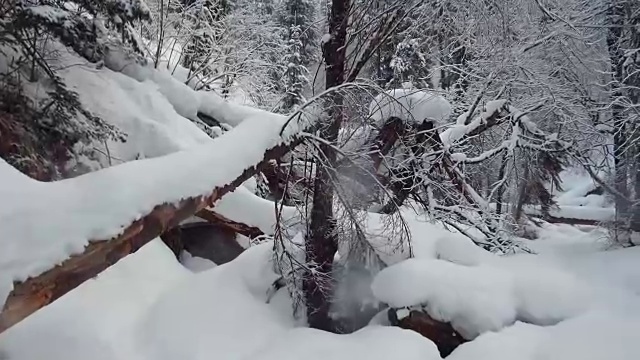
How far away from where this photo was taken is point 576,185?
21859 millimetres

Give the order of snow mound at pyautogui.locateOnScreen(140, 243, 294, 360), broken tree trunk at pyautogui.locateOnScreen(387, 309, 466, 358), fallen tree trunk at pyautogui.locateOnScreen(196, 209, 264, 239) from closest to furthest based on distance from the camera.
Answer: snow mound at pyautogui.locateOnScreen(140, 243, 294, 360) → broken tree trunk at pyautogui.locateOnScreen(387, 309, 466, 358) → fallen tree trunk at pyautogui.locateOnScreen(196, 209, 264, 239)

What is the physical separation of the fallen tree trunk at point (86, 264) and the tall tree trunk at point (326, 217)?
1465mm

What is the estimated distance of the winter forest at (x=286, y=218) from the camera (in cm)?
319

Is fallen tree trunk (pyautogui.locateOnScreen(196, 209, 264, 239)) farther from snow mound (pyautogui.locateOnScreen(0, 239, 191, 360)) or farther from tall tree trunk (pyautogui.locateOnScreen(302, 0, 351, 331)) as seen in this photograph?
tall tree trunk (pyautogui.locateOnScreen(302, 0, 351, 331))

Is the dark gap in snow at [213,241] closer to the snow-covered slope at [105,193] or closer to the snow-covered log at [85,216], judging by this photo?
the snow-covered slope at [105,193]

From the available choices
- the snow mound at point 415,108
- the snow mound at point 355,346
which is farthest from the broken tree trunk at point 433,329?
the snow mound at point 415,108

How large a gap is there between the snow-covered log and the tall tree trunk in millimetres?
1220

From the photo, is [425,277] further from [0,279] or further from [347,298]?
[0,279]

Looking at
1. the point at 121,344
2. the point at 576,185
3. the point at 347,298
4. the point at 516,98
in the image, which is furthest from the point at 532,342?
the point at 576,185

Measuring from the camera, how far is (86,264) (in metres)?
2.67

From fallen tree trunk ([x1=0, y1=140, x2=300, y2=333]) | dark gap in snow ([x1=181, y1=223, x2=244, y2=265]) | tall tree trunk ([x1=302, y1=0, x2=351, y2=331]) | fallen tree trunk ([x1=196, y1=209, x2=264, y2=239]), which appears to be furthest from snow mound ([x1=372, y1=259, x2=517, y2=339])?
dark gap in snow ([x1=181, y1=223, x2=244, y2=265])

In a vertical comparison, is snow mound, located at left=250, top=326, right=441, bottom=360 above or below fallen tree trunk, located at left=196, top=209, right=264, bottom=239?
above

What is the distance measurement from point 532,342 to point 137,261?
14.0ft

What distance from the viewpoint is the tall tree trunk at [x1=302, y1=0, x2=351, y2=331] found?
4.88 m
